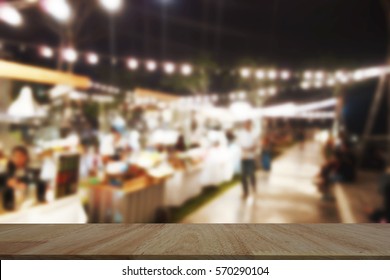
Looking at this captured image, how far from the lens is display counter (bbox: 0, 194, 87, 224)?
3301 millimetres

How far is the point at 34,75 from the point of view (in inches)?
163

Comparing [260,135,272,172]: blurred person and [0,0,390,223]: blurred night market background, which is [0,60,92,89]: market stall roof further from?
[260,135,272,172]: blurred person

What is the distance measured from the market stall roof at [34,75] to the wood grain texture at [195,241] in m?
2.96

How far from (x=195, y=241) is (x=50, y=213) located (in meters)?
3.57

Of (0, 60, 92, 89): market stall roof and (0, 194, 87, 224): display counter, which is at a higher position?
(0, 60, 92, 89): market stall roof

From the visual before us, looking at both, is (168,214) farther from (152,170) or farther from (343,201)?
(343,201)

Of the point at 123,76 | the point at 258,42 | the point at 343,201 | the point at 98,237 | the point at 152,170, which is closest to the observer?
the point at 98,237

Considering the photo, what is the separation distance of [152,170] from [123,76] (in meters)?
15.4

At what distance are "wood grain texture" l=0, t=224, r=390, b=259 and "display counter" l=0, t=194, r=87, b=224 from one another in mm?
2893

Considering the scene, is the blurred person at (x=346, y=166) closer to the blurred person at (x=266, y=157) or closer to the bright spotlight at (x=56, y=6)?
the blurred person at (x=266, y=157)

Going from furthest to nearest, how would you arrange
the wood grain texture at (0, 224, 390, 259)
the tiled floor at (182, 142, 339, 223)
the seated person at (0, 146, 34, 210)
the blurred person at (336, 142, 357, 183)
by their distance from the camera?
Answer: the blurred person at (336, 142, 357, 183) → the tiled floor at (182, 142, 339, 223) → the seated person at (0, 146, 34, 210) → the wood grain texture at (0, 224, 390, 259)

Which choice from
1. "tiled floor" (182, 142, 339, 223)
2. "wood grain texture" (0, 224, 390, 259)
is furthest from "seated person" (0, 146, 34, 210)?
"wood grain texture" (0, 224, 390, 259)
